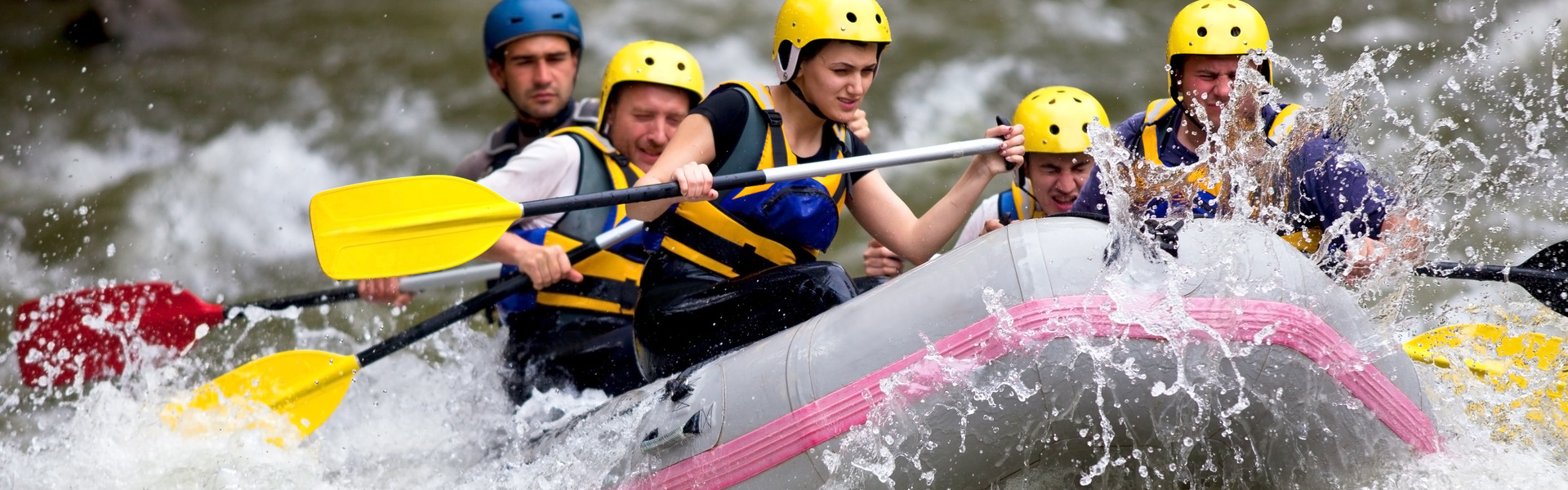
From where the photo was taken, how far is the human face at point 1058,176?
3980 millimetres

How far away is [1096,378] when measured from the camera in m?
2.55

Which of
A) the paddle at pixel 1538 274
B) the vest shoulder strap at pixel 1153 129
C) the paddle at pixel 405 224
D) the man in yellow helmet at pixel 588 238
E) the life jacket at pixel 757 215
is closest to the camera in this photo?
the life jacket at pixel 757 215

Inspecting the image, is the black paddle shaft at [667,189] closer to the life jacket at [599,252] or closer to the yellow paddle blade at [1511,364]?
the life jacket at [599,252]

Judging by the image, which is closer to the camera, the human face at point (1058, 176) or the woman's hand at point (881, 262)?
the human face at point (1058, 176)

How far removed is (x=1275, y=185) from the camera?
3.30m

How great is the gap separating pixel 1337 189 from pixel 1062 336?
4.07 ft

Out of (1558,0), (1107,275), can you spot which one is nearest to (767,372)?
(1107,275)

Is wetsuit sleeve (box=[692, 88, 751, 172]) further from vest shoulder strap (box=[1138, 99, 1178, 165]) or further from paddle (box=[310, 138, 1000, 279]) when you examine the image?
vest shoulder strap (box=[1138, 99, 1178, 165])

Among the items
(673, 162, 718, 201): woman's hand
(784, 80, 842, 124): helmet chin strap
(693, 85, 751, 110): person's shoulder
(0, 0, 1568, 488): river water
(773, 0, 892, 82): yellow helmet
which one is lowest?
(0, 0, 1568, 488): river water

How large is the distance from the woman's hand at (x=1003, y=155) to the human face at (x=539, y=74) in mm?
2092

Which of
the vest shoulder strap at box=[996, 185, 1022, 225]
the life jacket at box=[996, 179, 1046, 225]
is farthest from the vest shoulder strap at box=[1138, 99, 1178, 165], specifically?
the vest shoulder strap at box=[996, 185, 1022, 225]

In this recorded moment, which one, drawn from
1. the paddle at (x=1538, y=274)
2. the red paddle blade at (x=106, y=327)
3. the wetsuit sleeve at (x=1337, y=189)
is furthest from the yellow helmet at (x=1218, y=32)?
the red paddle blade at (x=106, y=327)

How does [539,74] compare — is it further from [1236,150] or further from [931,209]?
[1236,150]

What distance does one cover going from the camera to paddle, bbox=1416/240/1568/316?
3.50m
